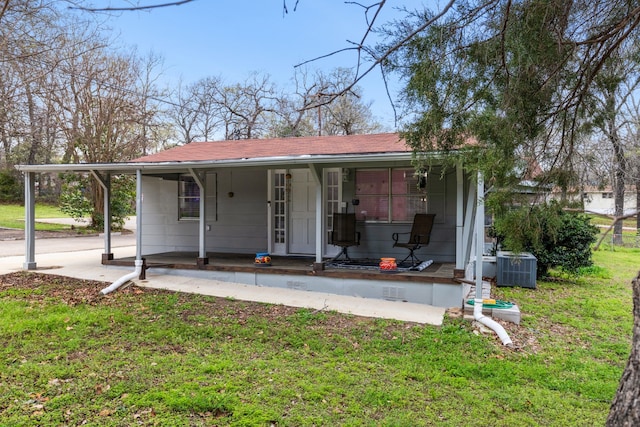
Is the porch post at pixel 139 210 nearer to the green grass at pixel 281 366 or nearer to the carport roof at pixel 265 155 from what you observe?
the carport roof at pixel 265 155

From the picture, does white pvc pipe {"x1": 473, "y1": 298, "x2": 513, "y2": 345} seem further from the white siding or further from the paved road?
the paved road

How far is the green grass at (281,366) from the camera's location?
2941 millimetres

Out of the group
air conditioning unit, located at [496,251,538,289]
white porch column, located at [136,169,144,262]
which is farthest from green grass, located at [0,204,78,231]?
air conditioning unit, located at [496,251,538,289]

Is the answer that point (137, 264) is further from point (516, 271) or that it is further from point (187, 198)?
point (516, 271)

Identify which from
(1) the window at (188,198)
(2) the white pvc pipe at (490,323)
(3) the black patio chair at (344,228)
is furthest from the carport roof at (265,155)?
(2) the white pvc pipe at (490,323)

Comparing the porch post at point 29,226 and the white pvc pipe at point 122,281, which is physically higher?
the porch post at point 29,226

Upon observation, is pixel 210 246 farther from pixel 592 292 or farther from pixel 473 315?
pixel 592 292

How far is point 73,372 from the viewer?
3.52 m

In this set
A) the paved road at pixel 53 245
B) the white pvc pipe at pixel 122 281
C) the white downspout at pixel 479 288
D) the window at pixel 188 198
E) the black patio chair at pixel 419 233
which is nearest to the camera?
the white downspout at pixel 479 288

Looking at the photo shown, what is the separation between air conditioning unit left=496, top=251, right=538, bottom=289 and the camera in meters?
7.82

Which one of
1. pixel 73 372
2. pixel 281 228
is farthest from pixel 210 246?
pixel 73 372

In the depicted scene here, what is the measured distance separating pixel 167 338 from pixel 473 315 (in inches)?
145

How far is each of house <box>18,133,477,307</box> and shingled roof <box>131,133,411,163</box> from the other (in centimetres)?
3

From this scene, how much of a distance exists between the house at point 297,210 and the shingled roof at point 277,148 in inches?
1.2
